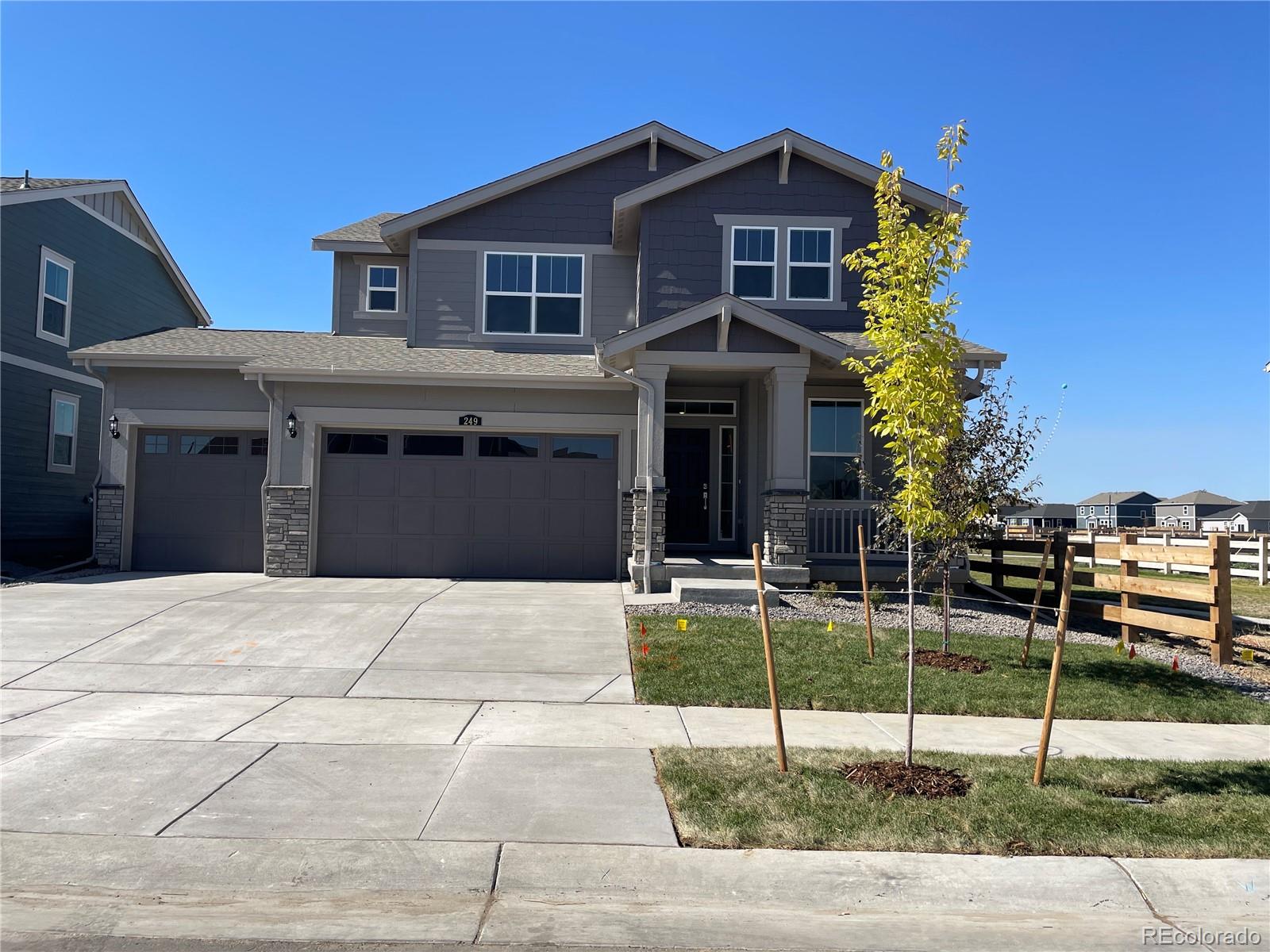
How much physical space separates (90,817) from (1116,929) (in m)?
5.52

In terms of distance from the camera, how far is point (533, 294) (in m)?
16.7

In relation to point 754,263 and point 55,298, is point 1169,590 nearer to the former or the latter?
point 754,263

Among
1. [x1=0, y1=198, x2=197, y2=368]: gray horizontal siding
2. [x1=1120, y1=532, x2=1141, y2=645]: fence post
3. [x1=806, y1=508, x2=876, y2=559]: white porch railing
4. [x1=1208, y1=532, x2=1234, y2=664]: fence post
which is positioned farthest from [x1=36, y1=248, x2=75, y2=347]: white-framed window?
[x1=1208, y1=532, x2=1234, y2=664]: fence post

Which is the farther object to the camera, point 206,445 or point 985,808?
point 206,445

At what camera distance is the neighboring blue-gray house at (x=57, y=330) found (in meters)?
17.2

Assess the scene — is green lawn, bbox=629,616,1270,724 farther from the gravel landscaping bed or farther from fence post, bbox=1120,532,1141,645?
fence post, bbox=1120,532,1141,645

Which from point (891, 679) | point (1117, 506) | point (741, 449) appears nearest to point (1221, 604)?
point (891, 679)

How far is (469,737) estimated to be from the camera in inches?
271

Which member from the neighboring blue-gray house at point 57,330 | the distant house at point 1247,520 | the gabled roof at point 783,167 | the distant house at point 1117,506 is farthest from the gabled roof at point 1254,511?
the neighboring blue-gray house at point 57,330

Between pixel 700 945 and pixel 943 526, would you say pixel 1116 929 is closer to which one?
pixel 700 945

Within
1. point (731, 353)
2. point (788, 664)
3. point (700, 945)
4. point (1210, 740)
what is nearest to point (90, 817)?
point (700, 945)

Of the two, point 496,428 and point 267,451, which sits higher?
point 496,428

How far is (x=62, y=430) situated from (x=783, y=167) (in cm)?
1606

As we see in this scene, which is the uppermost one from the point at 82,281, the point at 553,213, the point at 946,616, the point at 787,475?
the point at 553,213
